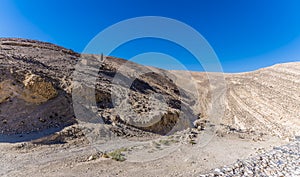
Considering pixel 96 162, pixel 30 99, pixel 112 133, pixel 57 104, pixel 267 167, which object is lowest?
pixel 267 167

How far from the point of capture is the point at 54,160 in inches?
340

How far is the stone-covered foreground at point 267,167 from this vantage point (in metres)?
7.12

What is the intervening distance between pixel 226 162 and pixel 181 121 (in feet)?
24.6

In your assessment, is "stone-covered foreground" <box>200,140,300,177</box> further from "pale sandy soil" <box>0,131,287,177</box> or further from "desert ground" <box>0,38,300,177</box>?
"pale sandy soil" <box>0,131,287,177</box>

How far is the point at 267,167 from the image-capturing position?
774 centimetres

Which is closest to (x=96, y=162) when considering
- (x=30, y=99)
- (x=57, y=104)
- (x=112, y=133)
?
(x=112, y=133)

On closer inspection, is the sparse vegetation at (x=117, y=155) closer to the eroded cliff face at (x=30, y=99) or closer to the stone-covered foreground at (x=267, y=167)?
the stone-covered foreground at (x=267, y=167)

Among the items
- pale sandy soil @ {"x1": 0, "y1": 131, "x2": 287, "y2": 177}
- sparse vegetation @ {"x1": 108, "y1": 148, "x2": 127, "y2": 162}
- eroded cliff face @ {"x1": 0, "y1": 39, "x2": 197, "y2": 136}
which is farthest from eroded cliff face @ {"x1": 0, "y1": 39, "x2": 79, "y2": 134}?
sparse vegetation @ {"x1": 108, "y1": 148, "x2": 127, "y2": 162}

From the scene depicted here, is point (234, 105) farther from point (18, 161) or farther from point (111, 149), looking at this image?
point (18, 161)

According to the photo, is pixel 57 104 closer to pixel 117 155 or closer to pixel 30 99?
pixel 30 99

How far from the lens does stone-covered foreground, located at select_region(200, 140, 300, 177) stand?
23.4 feet

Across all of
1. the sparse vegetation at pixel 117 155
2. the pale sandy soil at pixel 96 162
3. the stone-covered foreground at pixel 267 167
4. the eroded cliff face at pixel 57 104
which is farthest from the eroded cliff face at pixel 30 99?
the stone-covered foreground at pixel 267 167

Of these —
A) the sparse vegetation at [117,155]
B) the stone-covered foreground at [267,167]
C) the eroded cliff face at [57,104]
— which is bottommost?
the stone-covered foreground at [267,167]

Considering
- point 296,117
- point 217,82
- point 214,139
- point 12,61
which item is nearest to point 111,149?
point 214,139
